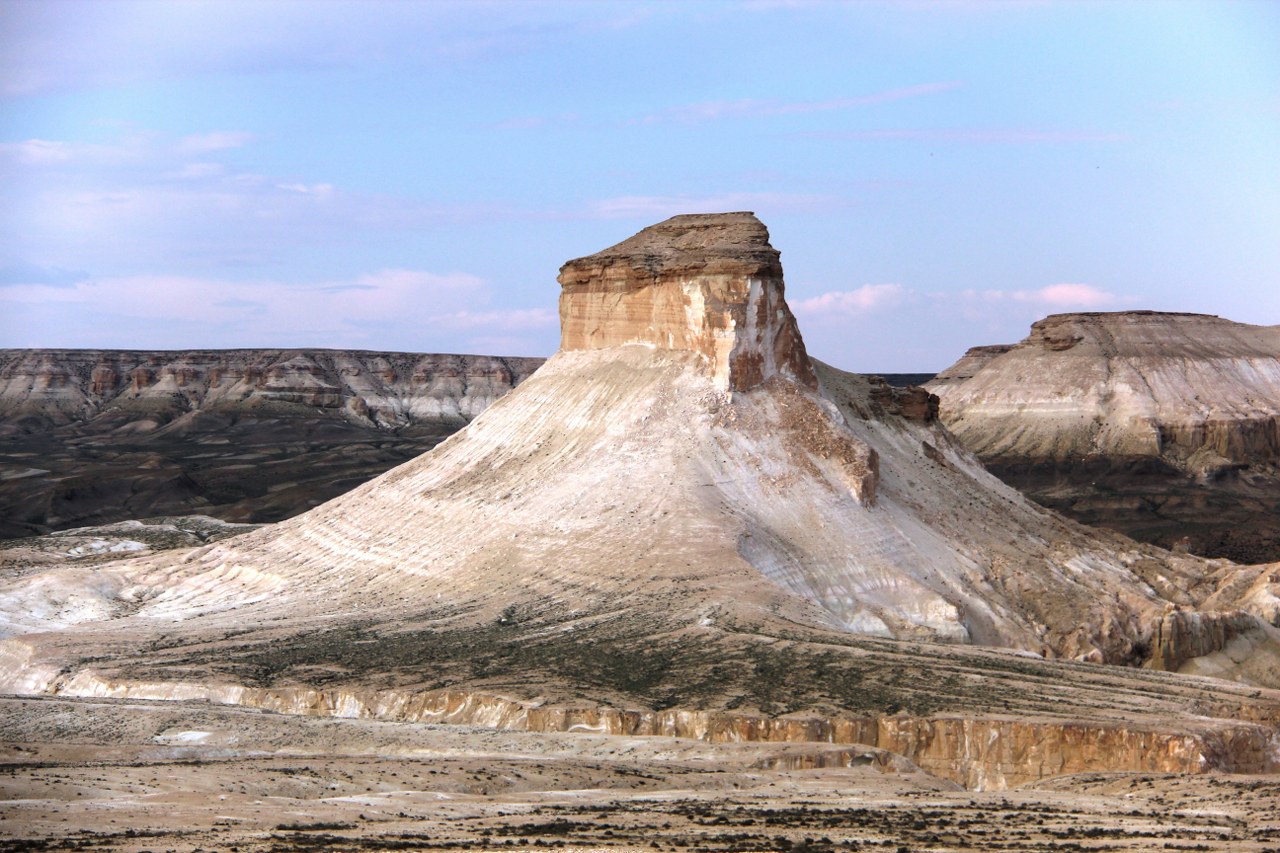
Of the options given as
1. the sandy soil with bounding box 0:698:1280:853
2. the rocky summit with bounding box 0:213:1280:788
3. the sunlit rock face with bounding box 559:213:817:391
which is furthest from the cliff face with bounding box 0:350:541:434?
the sandy soil with bounding box 0:698:1280:853

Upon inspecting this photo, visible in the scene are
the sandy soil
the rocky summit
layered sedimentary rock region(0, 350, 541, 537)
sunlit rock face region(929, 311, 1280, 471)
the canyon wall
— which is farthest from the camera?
sunlit rock face region(929, 311, 1280, 471)

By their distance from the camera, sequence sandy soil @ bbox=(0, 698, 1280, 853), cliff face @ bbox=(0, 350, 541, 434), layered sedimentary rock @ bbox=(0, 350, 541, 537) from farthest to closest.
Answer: cliff face @ bbox=(0, 350, 541, 434) → layered sedimentary rock @ bbox=(0, 350, 541, 537) → sandy soil @ bbox=(0, 698, 1280, 853)

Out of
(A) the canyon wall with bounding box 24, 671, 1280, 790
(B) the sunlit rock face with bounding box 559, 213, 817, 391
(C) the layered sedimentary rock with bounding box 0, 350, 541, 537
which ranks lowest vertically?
(A) the canyon wall with bounding box 24, 671, 1280, 790

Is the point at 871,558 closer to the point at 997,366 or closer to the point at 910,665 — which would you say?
the point at 910,665

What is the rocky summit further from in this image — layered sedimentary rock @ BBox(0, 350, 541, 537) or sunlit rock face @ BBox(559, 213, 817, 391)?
layered sedimentary rock @ BBox(0, 350, 541, 537)

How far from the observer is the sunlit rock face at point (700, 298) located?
172 ft

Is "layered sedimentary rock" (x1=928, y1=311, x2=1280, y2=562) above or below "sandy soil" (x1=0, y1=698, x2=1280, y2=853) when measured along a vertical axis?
above

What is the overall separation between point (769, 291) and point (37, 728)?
94.7ft

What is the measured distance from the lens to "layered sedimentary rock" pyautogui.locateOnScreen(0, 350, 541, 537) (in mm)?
115625

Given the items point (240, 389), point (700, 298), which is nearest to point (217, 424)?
point (240, 389)

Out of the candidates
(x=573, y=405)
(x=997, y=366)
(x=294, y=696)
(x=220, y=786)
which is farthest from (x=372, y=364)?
(x=220, y=786)

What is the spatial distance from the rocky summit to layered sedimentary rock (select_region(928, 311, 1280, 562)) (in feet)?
171

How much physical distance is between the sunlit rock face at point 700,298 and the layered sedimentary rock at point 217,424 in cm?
5593

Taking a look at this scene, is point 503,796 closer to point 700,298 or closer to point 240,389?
point 700,298
